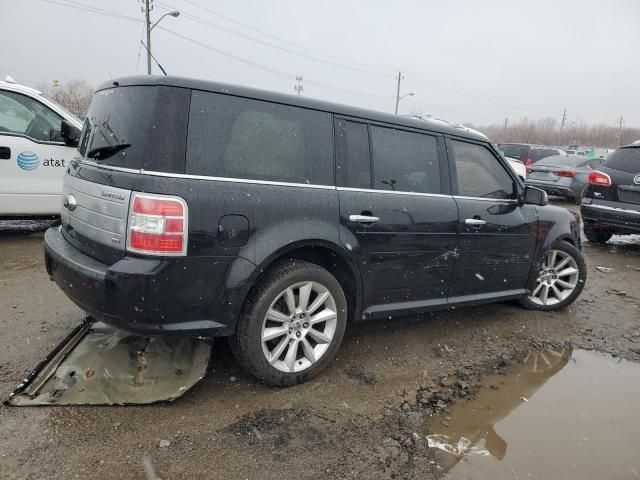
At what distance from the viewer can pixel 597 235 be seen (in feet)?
27.6

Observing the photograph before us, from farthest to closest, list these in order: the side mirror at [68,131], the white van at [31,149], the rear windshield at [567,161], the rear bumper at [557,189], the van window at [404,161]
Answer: the rear windshield at [567,161], the rear bumper at [557,189], the white van at [31,149], the side mirror at [68,131], the van window at [404,161]

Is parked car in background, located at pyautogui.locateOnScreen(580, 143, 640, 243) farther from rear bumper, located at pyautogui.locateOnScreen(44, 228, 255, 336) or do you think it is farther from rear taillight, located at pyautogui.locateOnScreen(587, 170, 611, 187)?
rear bumper, located at pyautogui.locateOnScreen(44, 228, 255, 336)

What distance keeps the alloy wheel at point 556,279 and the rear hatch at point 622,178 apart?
10.6 feet

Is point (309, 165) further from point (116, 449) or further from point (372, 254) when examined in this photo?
point (116, 449)

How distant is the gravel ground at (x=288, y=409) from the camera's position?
229 cm

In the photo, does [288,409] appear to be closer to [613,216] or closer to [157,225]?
[157,225]

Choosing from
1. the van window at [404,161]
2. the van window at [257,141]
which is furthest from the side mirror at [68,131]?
the van window at [404,161]

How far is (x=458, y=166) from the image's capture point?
12.6 feet

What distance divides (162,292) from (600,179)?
24.1ft

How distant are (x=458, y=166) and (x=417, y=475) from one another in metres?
2.42

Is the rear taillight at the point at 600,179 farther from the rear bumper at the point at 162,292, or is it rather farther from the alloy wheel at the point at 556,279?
the rear bumper at the point at 162,292

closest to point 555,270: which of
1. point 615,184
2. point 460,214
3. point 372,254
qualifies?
point 460,214

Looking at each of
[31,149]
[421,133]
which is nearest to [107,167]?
[421,133]

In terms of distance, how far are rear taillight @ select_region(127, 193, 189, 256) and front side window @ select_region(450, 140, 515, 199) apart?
7.56 feet
